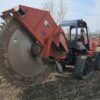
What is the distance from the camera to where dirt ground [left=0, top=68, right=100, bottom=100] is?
995 centimetres

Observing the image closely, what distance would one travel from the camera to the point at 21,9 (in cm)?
1028

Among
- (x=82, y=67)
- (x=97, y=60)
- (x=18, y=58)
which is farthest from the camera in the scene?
(x=97, y=60)

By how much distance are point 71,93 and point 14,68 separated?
185cm

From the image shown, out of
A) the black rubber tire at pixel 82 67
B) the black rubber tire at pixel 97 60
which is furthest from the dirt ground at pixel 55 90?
the black rubber tire at pixel 97 60

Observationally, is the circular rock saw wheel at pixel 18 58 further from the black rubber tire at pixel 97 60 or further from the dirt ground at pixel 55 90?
the black rubber tire at pixel 97 60

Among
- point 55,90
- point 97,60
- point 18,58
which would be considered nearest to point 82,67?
point 97,60

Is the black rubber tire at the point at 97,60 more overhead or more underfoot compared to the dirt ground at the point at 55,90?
more overhead

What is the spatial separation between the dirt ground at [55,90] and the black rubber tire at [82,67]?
0.98 ft

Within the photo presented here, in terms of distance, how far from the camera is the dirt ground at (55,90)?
995 centimetres

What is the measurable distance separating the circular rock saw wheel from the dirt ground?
0.34 m

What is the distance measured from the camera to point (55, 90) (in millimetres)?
10750

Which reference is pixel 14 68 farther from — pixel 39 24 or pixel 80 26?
pixel 80 26

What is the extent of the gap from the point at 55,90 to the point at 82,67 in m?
2.30

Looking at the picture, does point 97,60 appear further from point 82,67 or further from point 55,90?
point 55,90
